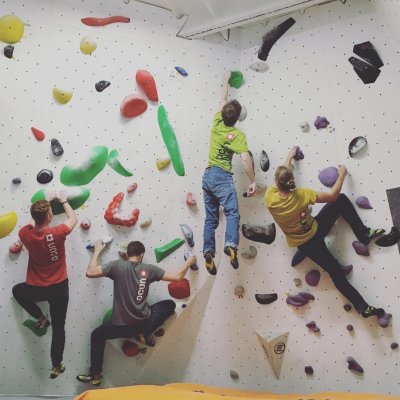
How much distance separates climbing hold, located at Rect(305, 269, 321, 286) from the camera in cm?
305

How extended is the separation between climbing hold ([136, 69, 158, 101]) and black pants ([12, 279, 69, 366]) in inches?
57.5

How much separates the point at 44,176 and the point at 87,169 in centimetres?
29

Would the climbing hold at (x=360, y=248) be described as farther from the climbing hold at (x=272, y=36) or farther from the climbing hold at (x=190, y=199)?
the climbing hold at (x=272, y=36)

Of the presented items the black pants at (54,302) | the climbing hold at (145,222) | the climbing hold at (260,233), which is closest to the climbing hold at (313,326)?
the climbing hold at (260,233)

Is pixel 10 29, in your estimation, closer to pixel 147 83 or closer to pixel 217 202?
pixel 147 83

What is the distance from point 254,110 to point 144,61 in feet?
2.95

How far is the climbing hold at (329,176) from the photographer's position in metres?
3.04

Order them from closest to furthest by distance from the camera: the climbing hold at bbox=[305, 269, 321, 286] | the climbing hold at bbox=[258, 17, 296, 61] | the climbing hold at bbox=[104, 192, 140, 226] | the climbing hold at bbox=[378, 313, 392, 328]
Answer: the climbing hold at bbox=[378, 313, 392, 328], the climbing hold at bbox=[305, 269, 321, 286], the climbing hold at bbox=[104, 192, 140, 226], the climbing hold at bbox=[258, 17, 296, 61]

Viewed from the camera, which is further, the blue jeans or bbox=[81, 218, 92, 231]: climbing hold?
bbox=[81, 218, 92, 231]: climbing hold

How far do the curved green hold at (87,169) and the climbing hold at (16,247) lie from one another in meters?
0.50

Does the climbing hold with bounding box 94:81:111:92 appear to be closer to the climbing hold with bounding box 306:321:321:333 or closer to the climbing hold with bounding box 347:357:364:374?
the climbing hold with bounding box 306:321:321:333

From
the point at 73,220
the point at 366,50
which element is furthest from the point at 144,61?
the point at 366,50

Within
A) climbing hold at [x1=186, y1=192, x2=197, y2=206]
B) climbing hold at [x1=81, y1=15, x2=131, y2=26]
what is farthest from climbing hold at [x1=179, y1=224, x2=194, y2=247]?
climbing hold at [x1=81, y1=15, x2=131, y2=26]

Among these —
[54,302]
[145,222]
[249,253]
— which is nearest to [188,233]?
[145,222]
